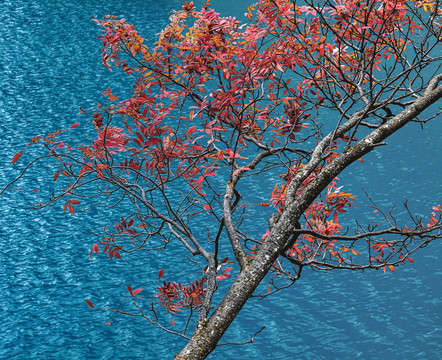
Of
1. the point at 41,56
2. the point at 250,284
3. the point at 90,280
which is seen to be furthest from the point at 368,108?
the point at 41,56

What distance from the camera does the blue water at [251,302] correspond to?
36.8 feet

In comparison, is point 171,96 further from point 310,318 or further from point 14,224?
point 14,224

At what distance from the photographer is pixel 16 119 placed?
70.1 ft

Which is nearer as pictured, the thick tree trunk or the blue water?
the thick tree trunk

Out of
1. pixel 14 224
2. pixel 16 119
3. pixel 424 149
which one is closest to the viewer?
pixel 14 224

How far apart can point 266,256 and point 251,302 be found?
10094mm

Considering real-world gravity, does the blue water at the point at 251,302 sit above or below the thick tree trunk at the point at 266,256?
above

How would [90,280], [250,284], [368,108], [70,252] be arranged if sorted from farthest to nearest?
[70,252] < [90,280] < [368,108] < [250,284]

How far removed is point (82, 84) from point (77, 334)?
15.1 m

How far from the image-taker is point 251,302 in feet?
42.4

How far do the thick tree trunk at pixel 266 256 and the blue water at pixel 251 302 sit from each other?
8.25m

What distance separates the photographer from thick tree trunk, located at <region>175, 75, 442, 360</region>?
2814 millimetres

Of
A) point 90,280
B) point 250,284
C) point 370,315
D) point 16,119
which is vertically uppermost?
point 16,119

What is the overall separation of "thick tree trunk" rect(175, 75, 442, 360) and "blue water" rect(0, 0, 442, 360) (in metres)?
8.25
